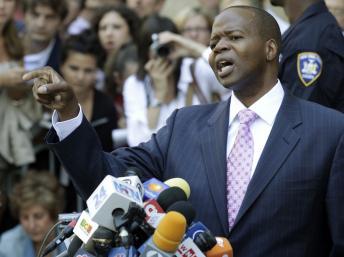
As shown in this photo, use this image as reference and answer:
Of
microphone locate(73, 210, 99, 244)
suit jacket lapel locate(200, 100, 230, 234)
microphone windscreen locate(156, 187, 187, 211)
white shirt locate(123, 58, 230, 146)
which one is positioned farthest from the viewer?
white shirt locate(123, 58, 230, 146)

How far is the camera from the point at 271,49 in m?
4.55

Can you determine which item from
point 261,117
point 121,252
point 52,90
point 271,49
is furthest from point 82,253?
point 271,49

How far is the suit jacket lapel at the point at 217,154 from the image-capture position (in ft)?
14.3

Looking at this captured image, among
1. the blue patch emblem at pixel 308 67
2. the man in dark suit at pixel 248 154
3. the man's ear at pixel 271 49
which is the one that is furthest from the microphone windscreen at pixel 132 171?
the blue patch emblem at pixel 308 67

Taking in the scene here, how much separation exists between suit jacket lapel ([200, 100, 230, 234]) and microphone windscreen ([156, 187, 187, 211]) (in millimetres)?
466

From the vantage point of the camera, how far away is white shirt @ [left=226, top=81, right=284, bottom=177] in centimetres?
446

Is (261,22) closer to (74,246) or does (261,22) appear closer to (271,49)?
(271,49)

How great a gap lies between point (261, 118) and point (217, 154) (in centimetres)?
26

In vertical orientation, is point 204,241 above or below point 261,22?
below

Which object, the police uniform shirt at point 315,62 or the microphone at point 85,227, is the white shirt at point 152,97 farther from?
the microphone at point 85,227

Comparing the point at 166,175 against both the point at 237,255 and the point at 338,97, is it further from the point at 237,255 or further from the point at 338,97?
the point at 338,97

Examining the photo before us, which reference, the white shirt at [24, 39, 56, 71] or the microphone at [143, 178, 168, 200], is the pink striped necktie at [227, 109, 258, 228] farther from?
the white shirt at [24, 39, 56, 71]

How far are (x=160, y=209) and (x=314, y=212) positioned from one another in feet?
2.78

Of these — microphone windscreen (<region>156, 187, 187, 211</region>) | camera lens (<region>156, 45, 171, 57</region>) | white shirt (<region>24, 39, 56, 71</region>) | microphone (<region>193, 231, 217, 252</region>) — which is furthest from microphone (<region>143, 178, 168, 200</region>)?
white shirt (<region>24, 39, 56, 71</region>)
